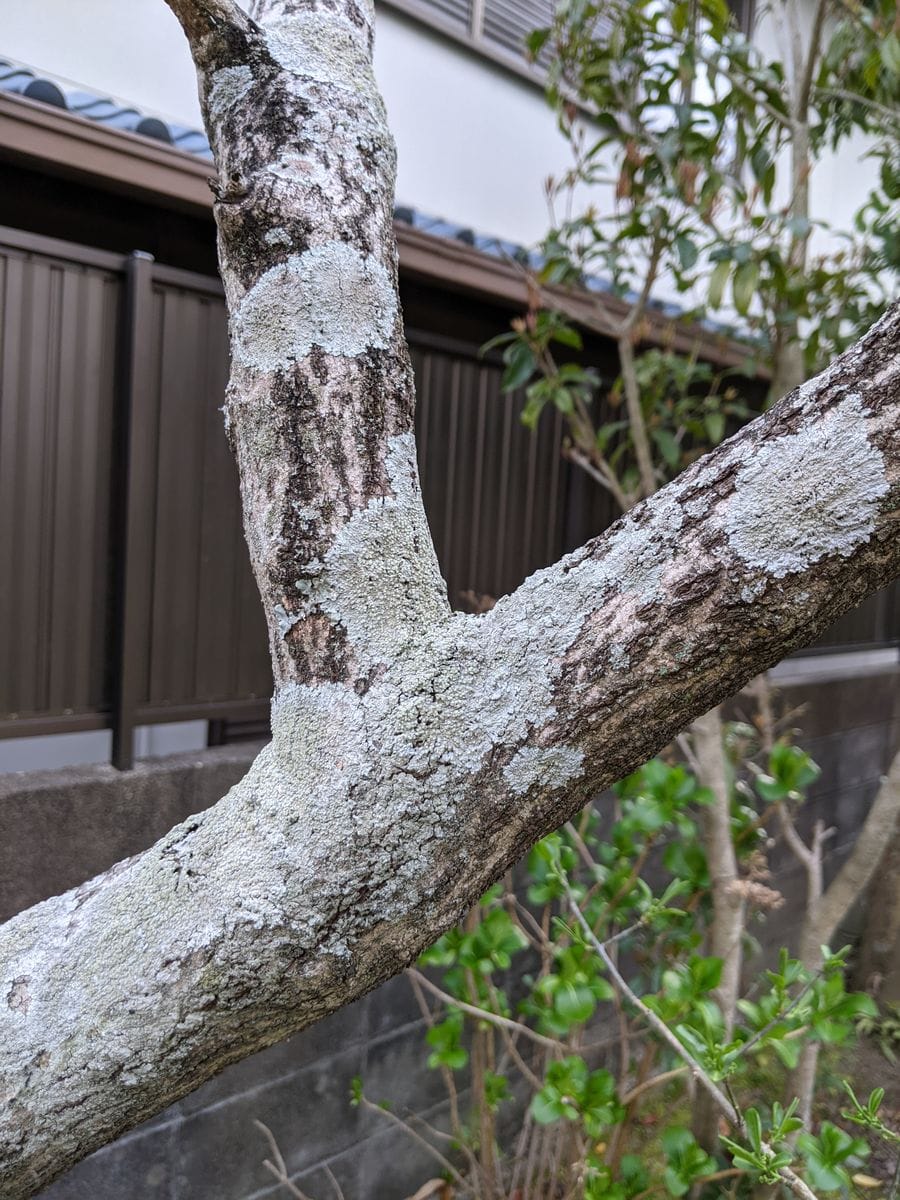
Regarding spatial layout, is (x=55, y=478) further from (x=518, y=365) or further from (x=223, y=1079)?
(x=223, y=1079)

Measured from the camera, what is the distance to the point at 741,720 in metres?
4.12

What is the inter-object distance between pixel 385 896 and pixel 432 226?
305 centimetres

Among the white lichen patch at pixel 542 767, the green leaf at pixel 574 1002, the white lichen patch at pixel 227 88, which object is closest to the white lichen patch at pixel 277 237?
the white lichen patch at pixel 227 88

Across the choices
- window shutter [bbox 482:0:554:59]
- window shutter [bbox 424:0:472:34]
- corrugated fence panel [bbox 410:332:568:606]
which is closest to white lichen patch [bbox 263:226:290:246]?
corrugated fence panel [bbox 410:332:568:606]

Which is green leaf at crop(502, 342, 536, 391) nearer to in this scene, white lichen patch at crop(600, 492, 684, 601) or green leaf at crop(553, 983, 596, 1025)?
green leaf at crop(553, 983, 596, 1025)

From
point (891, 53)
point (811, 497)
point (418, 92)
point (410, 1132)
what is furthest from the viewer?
point (418, 92)

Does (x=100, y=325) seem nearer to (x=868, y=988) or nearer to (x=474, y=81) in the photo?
(x=474, y=81)

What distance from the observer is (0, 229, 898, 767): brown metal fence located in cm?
226

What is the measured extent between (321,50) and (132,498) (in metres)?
1.45

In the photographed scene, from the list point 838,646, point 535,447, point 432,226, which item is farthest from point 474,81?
point 838,646

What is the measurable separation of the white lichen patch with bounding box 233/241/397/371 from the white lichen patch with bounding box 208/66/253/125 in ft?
0.84

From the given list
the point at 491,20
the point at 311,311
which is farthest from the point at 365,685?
the point at 491,20

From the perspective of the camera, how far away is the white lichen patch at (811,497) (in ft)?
2.52

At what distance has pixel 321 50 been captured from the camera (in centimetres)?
122
